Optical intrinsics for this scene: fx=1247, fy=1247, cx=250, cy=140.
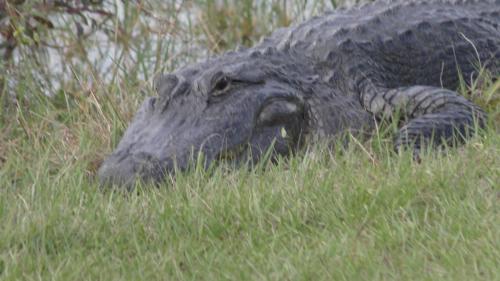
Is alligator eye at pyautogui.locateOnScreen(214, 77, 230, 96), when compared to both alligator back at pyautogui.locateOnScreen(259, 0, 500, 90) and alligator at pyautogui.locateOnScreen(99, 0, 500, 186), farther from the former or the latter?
alligator back at pyautogui.locateOnScreen(259, 0, 500, 90)

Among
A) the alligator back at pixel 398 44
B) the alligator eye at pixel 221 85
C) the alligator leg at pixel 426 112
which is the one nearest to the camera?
the alligator leg at pixel 426 112

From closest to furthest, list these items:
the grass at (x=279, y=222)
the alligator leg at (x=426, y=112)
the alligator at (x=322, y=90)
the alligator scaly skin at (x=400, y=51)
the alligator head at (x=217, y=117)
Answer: the grass at (x=279, y=222), the alligator head at (x=217, y=117), the alligator at (x=322, y=90), the alligator leg at (x=426, y=112), the alligator scaly skin at (x=400, y=51)

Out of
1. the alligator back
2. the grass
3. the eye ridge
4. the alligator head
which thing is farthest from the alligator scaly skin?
the grass

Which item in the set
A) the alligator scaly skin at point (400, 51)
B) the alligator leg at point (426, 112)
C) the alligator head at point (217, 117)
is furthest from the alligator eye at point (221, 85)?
the alligator leg at point (426, 112)

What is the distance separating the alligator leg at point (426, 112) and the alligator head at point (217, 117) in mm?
402

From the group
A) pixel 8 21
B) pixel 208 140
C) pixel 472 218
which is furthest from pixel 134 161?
pixel 472 218

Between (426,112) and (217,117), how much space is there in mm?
1125

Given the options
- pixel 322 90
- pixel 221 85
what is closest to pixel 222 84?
pixel 221 85

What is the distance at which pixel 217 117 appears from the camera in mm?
6176

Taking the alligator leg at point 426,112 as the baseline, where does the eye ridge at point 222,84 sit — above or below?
above

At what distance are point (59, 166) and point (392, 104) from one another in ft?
5.80

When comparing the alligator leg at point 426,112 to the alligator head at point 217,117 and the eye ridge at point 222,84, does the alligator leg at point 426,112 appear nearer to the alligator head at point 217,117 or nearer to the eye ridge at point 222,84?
the alligator head at point 217,117

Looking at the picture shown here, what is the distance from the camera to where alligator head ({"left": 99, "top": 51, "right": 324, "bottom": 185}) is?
592cm

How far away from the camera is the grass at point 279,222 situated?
4305mm
